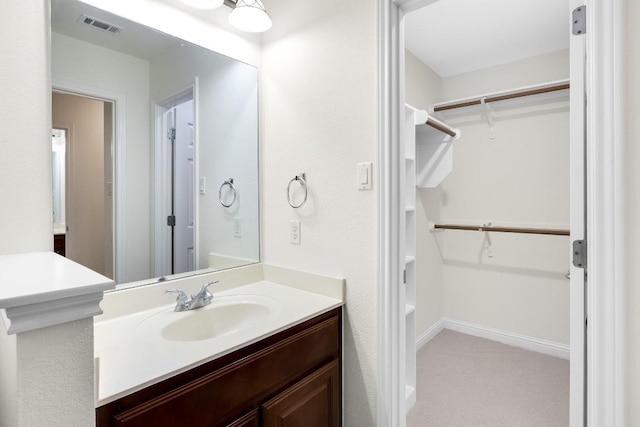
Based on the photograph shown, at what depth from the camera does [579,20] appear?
1.00 metres

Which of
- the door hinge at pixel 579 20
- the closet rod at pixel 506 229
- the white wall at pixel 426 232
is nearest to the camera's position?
the door hinge at pixel 579 20

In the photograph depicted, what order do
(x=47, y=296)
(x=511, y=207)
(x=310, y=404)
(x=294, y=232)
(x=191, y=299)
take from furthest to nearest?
(x=511, y=207) < (x=294, y=232) < (x=191, y=299) < (x=310, y=404) < (x=47, y=296)

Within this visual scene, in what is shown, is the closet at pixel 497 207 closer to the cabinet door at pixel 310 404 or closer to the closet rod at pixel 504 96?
the closet rod at pixel 504 96

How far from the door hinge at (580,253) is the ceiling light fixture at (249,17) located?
1539 millimetres

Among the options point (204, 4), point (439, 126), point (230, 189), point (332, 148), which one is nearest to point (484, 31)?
point (439, 126)

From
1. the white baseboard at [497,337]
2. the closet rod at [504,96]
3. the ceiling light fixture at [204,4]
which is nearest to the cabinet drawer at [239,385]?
the ceiling light fixture at [204,4]

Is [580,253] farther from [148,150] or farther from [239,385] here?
[148,150]

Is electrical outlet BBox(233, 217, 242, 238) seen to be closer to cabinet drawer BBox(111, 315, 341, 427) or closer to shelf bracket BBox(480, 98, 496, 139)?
cabinet drawer BBox(111, 315, 341, 427)

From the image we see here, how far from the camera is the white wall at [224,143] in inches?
62.4

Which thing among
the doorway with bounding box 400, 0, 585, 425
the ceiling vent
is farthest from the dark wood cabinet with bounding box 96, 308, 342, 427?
the doorway with bounding box 400, 0, 585, 425

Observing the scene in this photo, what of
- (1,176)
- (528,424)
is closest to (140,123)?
(1,176)

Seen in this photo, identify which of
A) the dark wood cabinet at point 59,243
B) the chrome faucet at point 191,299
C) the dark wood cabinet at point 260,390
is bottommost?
the dark wood cabinet at point 260,390

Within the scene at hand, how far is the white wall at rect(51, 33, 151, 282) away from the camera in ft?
4.22

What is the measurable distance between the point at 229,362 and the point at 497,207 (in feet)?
8.55
